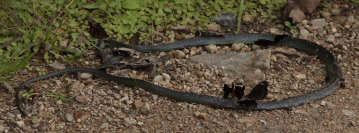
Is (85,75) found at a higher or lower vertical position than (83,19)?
lower

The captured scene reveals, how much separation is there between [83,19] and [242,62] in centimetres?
215

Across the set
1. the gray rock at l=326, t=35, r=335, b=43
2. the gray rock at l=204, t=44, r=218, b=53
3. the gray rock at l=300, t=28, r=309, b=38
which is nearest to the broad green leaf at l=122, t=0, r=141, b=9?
the gray rock at l=204, t=44, r=218, b=53

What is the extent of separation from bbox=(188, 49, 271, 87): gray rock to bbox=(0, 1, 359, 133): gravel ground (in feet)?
0.24

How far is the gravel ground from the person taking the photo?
4.38 meters

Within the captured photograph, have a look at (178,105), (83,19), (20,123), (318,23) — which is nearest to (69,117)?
(20,123)

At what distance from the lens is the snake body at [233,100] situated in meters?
4.69

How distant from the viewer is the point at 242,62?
5.42 metres

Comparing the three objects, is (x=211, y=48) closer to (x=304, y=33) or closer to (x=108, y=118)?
(x=304, y=33)

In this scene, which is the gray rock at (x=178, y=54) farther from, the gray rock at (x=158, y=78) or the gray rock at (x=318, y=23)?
the gray rock at (x=318, y=23)

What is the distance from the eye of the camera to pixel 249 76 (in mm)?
5148

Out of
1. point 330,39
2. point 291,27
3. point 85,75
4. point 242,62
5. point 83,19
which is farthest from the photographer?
point 291,27

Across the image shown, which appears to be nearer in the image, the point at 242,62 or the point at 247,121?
the point at 247,121

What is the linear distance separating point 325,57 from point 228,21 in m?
1.39

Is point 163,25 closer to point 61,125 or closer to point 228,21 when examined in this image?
point 228,21
